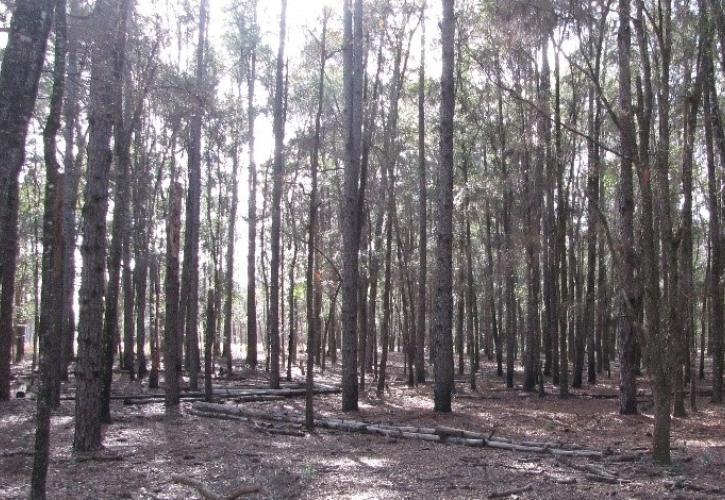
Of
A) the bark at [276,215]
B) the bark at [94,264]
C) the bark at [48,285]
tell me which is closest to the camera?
the bark at [48,285]

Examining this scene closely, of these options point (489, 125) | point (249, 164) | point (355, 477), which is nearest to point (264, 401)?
point (355, 477)

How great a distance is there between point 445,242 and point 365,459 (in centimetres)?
547

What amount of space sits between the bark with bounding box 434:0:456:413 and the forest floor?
0.91 metres

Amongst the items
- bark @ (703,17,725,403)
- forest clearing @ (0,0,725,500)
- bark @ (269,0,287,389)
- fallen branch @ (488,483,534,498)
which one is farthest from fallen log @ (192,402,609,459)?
bark @ (703,17,725,403)

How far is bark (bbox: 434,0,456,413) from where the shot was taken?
41.3 feet

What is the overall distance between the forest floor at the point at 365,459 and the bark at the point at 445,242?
909 mm

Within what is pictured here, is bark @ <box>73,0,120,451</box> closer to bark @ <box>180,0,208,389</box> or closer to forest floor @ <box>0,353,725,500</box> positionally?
forest floor @ <box>0,353,725,500</box>

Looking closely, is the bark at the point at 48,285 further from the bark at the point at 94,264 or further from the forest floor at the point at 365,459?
the bark at the point at 94,264

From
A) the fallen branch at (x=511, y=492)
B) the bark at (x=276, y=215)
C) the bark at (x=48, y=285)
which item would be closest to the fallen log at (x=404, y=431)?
the fallen branch at (x=511, y=492)

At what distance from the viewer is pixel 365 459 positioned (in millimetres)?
8422

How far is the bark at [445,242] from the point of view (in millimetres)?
12594

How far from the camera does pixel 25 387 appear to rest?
1650 centimetres

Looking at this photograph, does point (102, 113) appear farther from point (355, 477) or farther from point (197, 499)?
point (355, 477)

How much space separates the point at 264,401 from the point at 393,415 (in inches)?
150
